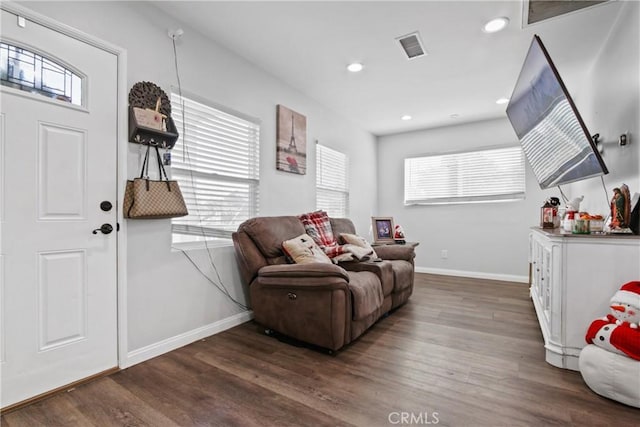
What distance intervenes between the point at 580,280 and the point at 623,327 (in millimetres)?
351

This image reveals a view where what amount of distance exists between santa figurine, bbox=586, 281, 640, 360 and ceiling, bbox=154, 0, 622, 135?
1967mm

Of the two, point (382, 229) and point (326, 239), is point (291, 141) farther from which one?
point (382, 229)

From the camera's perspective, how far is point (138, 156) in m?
2.08

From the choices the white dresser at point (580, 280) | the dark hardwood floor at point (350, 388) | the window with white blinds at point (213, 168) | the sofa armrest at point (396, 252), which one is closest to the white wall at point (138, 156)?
the window with white blinds at point (213, 168)

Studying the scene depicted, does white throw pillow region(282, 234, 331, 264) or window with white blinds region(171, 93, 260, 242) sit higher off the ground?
window with white blinds region(171, 93, 260, 242)

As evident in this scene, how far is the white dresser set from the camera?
1.79 meters

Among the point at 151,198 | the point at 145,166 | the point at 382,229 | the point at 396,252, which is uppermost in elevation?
the point at 145,166

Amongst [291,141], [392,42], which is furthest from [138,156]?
[392,42]

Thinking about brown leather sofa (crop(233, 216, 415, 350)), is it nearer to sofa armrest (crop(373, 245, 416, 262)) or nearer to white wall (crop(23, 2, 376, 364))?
white wall (crop(23, 2, 376, 364))

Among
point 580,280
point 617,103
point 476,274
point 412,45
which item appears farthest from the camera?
point 476,274

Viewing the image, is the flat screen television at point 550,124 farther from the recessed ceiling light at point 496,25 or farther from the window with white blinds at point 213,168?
the window with white blinds at point 213,168

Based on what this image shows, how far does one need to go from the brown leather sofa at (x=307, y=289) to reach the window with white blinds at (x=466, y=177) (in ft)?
8.88

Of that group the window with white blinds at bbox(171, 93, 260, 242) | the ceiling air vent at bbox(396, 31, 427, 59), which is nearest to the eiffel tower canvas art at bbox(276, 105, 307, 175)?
the window with white blinds at bbox(171, 93, 260, 242)

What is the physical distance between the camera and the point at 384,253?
349 cm
